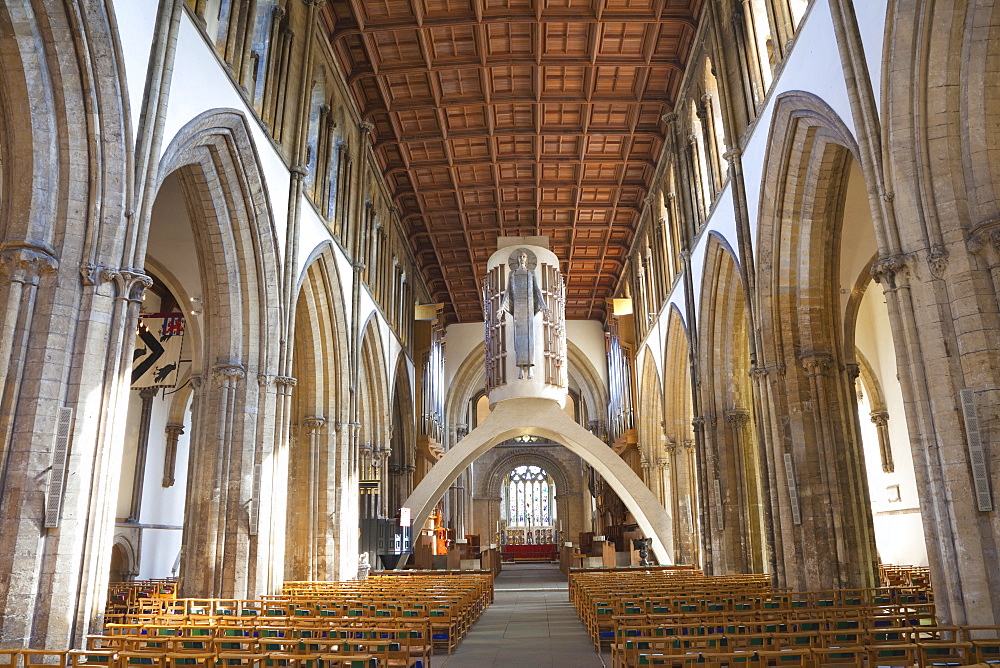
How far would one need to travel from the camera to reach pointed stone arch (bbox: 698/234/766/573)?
16.3m

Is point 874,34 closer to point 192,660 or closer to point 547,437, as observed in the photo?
point 192,660

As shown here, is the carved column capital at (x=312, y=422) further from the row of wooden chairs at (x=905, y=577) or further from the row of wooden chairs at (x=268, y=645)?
the row of wooden chairs at (x=905, y=577)

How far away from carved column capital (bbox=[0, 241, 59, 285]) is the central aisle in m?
5.53

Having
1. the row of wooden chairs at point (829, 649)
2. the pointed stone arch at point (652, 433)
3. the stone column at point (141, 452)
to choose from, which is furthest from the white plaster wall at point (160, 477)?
the row of wooden chairs at point (829, 649)

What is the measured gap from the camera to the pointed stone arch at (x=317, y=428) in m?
15.7

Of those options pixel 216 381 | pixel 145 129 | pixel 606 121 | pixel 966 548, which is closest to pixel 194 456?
pixel 216 381

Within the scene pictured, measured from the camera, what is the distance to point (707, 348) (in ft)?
56.7

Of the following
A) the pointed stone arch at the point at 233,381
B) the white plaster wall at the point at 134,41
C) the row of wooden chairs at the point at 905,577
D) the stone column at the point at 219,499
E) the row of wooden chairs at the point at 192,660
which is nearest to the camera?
the row of wooden chairs at the point at 192,660

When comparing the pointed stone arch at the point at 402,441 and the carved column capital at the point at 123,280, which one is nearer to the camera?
the carved column capital at the point at 123,280

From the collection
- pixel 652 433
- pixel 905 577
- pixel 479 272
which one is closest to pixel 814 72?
pixel 905 577

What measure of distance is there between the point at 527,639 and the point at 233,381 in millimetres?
5854

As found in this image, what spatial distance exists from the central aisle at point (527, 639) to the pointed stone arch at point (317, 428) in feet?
12.5

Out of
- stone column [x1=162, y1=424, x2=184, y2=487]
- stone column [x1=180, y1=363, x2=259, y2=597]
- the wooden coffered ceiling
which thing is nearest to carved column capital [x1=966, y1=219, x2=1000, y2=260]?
stone column [x1=180, y1=363, x2=259, y2=597]

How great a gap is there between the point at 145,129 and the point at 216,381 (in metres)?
4.46
